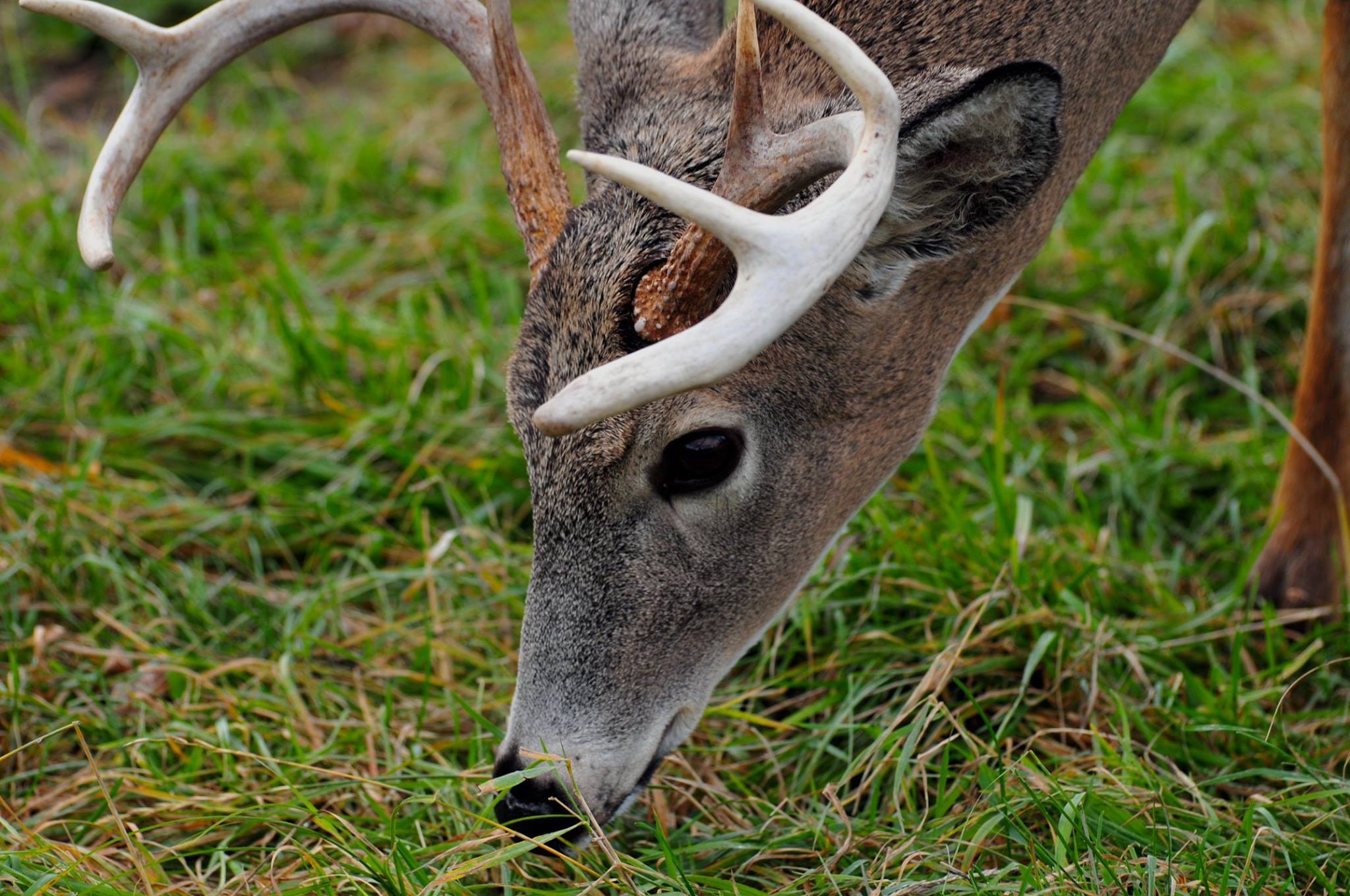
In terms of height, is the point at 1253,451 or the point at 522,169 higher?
the point at 522,169

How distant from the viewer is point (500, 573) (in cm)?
401

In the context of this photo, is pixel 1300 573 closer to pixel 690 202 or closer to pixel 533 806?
pixel 533 806

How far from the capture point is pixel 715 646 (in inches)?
119

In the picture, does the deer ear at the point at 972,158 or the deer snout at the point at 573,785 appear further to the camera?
the deer snout at the point at 573,785

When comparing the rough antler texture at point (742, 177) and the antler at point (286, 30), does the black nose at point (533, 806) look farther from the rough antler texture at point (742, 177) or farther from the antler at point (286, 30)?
the antler at point (286, 30)

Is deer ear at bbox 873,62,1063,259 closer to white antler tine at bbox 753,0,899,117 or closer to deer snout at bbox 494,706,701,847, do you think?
white antler tine at bbox 753,0,899,117

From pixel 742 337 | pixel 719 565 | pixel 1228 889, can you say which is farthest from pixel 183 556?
pixel 1228 889

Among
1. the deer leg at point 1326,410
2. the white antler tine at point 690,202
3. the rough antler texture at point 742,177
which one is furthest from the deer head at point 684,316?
the deer leg at point 1326,410

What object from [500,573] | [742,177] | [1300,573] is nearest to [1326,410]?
[1300,573]

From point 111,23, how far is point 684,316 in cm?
136

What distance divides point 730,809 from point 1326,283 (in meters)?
2.17

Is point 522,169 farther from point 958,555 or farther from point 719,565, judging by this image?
point 958,555

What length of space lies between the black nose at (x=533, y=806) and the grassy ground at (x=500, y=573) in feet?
0.18

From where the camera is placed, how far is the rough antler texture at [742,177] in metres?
2.53
